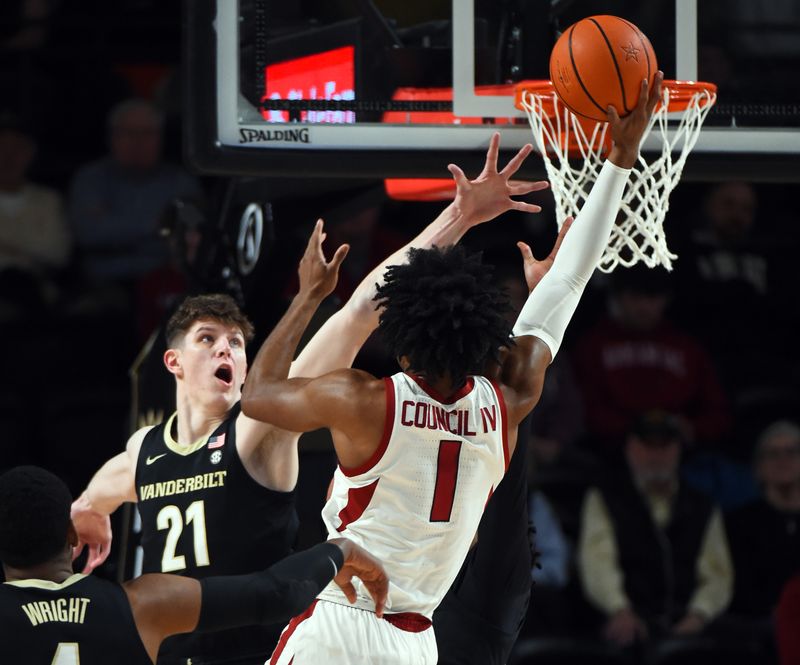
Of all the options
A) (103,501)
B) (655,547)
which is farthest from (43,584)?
(655,547)

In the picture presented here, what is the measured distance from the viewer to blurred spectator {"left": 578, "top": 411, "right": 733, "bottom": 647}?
26.6 ft

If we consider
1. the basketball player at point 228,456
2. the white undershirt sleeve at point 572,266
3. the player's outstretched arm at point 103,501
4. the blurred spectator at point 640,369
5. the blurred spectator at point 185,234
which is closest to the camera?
the white undershirt sleeve at point 572,266

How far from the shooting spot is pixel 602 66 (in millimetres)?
4770

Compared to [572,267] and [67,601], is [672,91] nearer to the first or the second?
[572,267]

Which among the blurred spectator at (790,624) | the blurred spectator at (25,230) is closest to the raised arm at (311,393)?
the blurred spectator at (790,624)

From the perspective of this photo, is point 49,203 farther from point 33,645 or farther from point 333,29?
point 33,645

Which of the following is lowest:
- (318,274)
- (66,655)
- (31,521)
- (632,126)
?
(66,655)

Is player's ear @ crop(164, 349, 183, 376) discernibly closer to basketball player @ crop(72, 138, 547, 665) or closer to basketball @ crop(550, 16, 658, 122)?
basketball player @ crop(72, 138, 547, 665)

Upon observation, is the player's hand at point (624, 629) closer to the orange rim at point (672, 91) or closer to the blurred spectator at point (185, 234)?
the blurred spectator at point (185, 234)

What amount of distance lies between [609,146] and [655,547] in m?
3.38

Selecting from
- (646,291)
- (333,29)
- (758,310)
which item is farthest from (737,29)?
(758,310)

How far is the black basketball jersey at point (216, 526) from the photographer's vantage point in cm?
495

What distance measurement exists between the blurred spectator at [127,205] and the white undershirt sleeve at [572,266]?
5.02 m

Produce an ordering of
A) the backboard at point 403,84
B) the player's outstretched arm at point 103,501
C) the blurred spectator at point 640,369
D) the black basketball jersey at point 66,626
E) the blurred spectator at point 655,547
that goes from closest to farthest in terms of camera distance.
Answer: the black basketball jersey at point 66,626, the backboard at point 403,84, the player's outstretched arm at point 103,501, the blurred spectator at point 655,547, the blurred spectator at point 640,369
